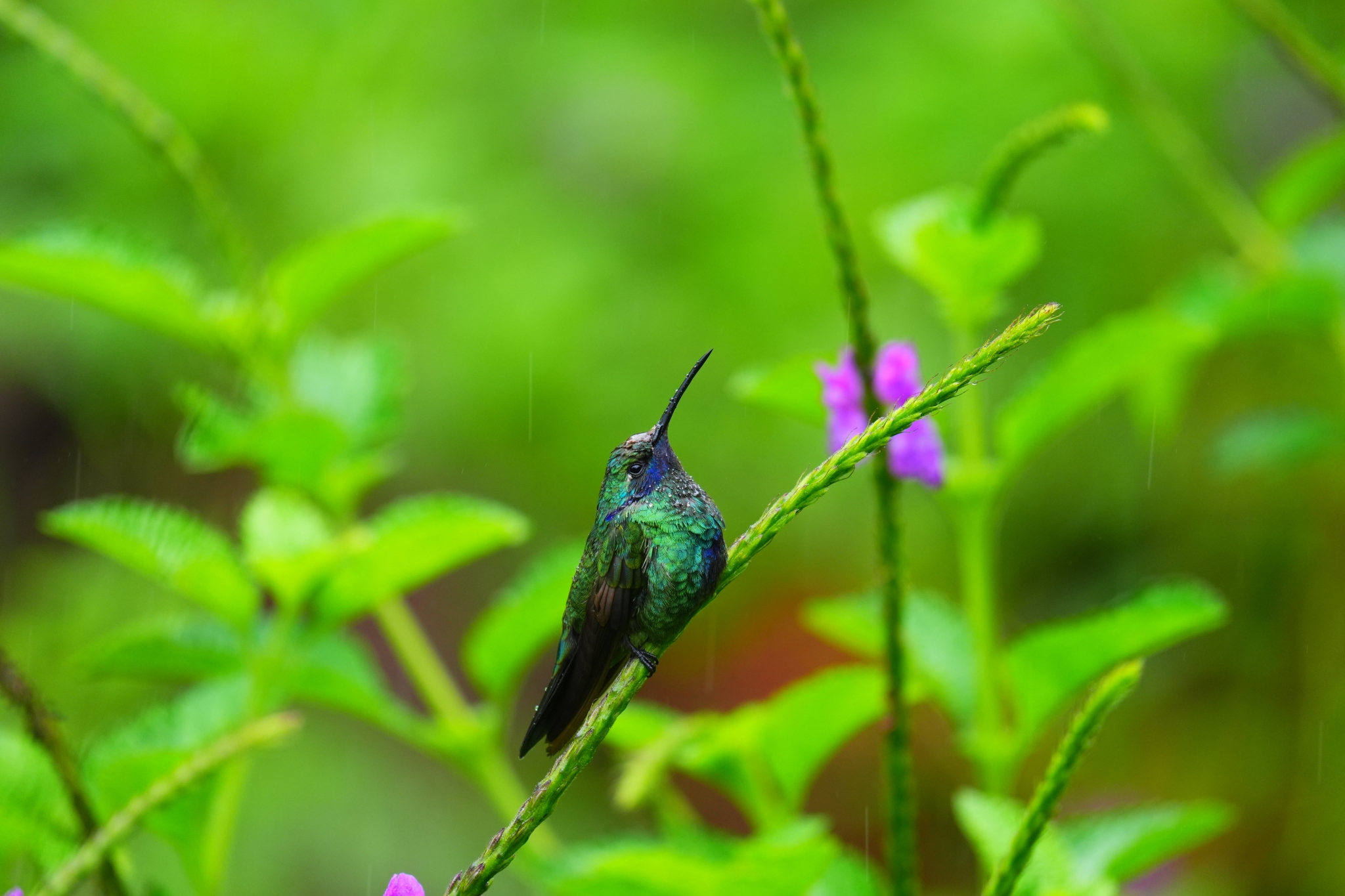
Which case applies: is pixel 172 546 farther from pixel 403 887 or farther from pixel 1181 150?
pixel 1181 150

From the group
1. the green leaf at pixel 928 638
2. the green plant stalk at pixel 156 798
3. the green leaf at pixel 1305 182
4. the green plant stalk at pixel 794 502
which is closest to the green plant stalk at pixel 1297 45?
the green leaf at pixel 1305 182

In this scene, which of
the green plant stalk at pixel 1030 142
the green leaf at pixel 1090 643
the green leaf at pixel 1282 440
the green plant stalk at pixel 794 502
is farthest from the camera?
the green leaf at pixel 1282 440

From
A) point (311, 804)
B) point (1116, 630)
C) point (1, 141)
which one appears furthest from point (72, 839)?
point (1, 141)

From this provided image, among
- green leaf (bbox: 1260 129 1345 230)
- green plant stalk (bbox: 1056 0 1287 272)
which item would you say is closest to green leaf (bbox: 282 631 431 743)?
green plant stalk (bbox: 1056 0 1287 272)

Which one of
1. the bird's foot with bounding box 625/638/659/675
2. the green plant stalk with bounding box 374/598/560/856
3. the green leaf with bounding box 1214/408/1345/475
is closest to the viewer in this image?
the bird's foot with bounding box 625/638/659/675

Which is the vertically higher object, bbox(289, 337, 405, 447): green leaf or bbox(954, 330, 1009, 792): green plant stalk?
bbox(289, 337, 405, 447): green leaf

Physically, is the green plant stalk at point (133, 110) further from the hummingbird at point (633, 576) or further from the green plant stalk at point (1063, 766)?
the green plant stalk at point (1063, 766)

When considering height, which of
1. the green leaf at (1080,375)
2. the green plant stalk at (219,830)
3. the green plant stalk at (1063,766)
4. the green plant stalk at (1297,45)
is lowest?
the green plant stalk at (1063,766)

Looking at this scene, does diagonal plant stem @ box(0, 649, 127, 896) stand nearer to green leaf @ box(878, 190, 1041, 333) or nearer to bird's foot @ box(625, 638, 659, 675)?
bird's foot @ box(625, 638, 659, 675)
